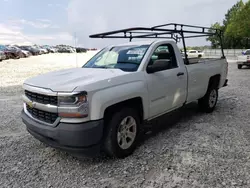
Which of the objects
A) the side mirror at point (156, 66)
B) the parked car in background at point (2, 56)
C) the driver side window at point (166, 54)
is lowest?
the side mirror at point (156, 66)

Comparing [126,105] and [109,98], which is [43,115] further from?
[126,105]

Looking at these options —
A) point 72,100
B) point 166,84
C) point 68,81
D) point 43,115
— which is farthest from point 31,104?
point 166,84

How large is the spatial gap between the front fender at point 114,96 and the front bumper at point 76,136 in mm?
158

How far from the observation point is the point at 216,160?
11.6ft

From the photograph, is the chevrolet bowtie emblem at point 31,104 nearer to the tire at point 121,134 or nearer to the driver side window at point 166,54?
the tire at point 121,134

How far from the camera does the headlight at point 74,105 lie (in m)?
3.07

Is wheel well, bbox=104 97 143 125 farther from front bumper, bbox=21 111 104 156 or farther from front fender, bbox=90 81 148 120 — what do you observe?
front bumper, bbox=21 111 104 156

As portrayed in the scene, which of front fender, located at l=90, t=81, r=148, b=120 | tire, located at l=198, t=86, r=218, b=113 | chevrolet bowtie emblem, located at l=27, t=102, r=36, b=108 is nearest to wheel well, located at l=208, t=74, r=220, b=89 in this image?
tire, located at l=198, t=86, r=218, b=113

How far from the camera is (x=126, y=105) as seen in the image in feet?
12.1

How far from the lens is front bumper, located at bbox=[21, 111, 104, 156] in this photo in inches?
122

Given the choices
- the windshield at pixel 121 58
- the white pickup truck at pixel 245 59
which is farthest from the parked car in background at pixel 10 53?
the windshield at pixel 121 58

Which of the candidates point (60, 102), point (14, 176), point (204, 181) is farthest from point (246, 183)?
point (14, 176)

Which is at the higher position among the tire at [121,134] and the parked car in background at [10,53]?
the parked car in background at [10,53]

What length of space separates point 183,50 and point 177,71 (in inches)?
44.9
